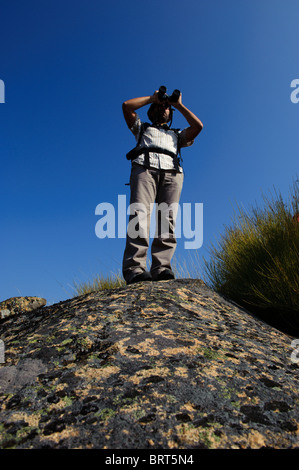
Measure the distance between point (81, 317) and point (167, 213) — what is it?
1.78 metres

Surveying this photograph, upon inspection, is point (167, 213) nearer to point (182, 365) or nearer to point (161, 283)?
point (161, 283)

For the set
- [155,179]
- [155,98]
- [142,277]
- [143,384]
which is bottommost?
[143,384]

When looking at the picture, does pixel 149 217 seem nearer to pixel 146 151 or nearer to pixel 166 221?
pixel 166 221

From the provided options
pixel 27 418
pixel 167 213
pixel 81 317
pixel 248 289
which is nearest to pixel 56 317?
pixel 81 317

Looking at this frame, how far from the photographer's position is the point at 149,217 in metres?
3.13

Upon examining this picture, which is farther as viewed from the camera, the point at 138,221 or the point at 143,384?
the point at 138,221

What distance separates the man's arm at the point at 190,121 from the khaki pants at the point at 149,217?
0.46 metres

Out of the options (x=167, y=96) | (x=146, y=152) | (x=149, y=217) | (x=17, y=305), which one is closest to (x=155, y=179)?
(x=146, y=152)

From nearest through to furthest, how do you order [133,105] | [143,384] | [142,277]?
[143,384] → [142,277] → [133,105]

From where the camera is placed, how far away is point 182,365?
125 centimetres

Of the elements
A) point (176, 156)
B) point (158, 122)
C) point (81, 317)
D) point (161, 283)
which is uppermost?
point (158, 122)

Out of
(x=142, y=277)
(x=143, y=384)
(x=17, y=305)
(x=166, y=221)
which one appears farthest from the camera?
(x=166, y=221)

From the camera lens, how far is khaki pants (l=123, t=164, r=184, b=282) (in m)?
3.00

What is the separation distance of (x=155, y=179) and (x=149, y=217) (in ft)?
1.32
